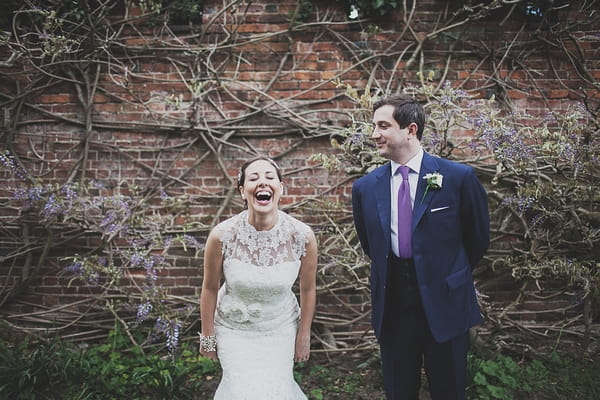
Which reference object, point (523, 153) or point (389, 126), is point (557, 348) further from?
point (389, 126)

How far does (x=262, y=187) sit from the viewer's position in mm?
2443

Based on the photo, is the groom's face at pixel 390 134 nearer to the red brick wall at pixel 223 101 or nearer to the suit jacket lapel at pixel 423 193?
the suit jacket lapel at pixel 423 193

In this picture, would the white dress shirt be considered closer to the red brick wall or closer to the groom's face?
the groom's face

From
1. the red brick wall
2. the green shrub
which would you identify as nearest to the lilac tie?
the red brick wall

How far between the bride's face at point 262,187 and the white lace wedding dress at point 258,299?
0.72 feet

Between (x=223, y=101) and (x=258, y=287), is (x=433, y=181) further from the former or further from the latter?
(x=223, y=101)

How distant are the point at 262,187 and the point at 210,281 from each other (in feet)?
2.02

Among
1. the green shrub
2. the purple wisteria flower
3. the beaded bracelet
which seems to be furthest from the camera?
the purple wisteria flower

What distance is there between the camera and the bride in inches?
97.3

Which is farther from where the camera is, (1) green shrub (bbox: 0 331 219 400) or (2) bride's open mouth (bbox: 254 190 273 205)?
(1) green shrub (bbox: 0 331 219 400)

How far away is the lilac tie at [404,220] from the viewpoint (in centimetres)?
232

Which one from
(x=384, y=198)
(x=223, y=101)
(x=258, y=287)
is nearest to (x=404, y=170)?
(x=384, y=198)

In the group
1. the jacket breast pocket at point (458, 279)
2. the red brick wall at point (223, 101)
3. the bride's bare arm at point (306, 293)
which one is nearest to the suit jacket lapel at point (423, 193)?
the jacket breast pocket at point (458, 279)

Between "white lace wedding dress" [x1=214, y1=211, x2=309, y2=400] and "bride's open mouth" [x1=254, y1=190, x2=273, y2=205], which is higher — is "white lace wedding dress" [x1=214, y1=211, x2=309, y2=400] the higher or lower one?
the lower one
